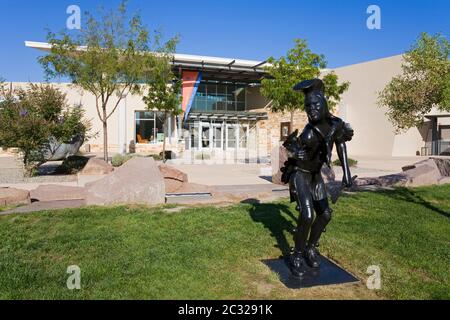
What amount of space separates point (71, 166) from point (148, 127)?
14.0m

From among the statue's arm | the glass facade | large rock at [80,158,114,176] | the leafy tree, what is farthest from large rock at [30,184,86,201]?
the glass facade

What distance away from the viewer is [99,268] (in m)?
4.05

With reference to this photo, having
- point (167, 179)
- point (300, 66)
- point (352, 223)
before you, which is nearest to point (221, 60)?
point (300, 66)

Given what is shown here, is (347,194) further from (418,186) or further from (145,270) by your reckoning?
(145,270)

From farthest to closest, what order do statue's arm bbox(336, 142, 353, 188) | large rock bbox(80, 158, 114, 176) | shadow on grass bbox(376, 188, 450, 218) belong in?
1. large rock bbox(80, 158, 114, 176)
2. shadow on grass bbox(376, 188, 450, 218)
3. statue's arm bbox(336, 142, 353, 188)

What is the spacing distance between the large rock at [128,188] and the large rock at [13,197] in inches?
55.4

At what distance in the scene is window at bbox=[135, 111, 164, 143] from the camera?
28.7m

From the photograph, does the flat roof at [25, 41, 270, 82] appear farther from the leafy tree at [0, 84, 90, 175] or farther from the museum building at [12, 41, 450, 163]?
the leafy tree at [0, 84, 90, 175]

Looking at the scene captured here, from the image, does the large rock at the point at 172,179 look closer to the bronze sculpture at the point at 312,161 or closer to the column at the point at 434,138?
the bronze sculpture at the point at 312,161

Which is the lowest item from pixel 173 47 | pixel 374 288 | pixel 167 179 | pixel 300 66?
pixel 374 288

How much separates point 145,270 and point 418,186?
8.63m

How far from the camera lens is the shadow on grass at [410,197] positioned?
7062 mm

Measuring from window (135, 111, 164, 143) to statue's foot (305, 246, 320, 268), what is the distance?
83.5ft

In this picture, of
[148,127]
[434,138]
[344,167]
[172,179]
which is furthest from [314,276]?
[434,138]
